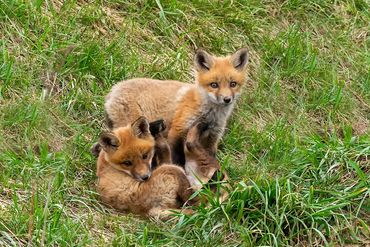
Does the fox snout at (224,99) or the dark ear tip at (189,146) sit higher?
the fox snout at (224,99)

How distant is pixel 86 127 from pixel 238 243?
232 centimetres

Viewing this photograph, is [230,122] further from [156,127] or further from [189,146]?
[156,127]

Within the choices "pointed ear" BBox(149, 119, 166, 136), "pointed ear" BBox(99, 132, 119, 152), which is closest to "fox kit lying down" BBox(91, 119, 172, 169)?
A: "pointed ear" BBox(149, 119, 166, 136)

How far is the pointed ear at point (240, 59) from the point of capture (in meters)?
8.39

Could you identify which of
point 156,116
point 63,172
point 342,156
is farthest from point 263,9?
point 63,172

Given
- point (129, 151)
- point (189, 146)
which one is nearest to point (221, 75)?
point (189, 146)

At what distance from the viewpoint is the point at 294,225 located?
6742 mm

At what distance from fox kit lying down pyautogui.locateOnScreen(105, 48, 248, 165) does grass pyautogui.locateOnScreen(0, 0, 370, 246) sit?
32cm

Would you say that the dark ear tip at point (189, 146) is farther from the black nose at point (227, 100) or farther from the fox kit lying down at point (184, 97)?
the black nose at point (227, 100)

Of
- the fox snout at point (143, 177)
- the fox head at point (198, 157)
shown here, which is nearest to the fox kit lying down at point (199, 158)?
the fox head at point (198, 157)

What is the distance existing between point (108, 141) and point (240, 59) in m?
1.87

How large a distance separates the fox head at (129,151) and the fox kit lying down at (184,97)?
0.59m

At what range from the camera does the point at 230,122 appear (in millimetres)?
8922

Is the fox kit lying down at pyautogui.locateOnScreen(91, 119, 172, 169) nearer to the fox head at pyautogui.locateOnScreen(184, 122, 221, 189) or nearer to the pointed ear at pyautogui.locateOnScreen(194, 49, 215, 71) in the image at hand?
the fox head at pyautogui.locateOnScreen(184, 122, 221, 189)
